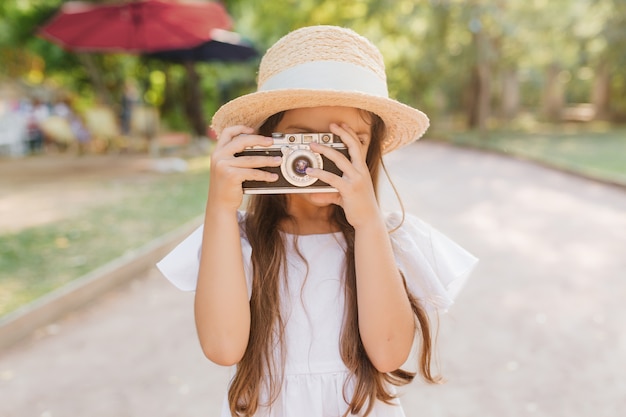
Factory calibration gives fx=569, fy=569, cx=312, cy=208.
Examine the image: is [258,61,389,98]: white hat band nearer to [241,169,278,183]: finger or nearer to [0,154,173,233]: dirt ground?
[241,169,278,183]: finger

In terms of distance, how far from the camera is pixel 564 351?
10.5ft

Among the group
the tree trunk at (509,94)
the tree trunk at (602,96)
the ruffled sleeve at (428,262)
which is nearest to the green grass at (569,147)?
the tree trunk at (602,96)

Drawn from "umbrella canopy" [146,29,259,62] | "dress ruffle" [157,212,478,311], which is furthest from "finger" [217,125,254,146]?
"umbrella canopy" [146,29,259,62]

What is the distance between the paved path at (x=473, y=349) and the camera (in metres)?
2.70

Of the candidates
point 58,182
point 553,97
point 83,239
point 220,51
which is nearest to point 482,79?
point 553,97

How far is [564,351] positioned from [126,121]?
13.9 m

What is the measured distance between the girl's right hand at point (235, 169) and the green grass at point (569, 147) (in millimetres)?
7785

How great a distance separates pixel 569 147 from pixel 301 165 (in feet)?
44.6

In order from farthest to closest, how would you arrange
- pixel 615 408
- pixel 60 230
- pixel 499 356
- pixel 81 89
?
pixel 81 89, pixel 60 230, pixel 499 356, pixel 615 408

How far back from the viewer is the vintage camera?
4.34 ft

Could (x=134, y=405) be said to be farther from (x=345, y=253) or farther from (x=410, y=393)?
(x=345, y=253)

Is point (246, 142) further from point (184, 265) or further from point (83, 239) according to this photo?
point (83, 239)

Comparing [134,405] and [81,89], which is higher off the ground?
[81,89]

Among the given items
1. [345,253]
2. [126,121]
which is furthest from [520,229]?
[126,121]
